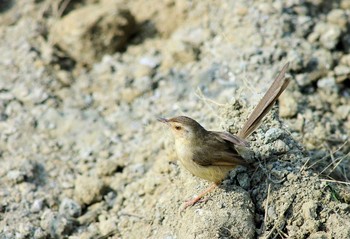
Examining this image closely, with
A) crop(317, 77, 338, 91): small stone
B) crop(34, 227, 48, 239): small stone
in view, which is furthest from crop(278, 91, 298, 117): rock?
crop(34, 227, 48, 239): small stone

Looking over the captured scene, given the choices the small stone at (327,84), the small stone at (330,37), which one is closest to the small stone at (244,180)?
the small stone at (327,84)

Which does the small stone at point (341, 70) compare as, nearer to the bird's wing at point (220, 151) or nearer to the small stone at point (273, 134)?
the small stone at point (273, 134)

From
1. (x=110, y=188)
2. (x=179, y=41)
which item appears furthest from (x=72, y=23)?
(x=110, y=188)

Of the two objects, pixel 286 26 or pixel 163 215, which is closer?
pixel 163 215

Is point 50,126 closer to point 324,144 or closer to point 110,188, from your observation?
point 110,188

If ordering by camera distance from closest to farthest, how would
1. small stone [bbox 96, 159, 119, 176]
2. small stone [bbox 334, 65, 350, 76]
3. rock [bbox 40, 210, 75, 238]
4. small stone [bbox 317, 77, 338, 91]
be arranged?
rock [bbox 40, 210, 75, 238] < small stone [bbox 96, 159, 119, 176] < small stone [bbox 317, 77, 338, 91] < small stone [bbox 334, 65, 350, 76]

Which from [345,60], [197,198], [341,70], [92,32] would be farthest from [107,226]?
[345,60]

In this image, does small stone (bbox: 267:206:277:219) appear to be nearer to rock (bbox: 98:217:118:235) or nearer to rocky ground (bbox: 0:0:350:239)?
rocky ground (bbox: 0:0:350:239)
